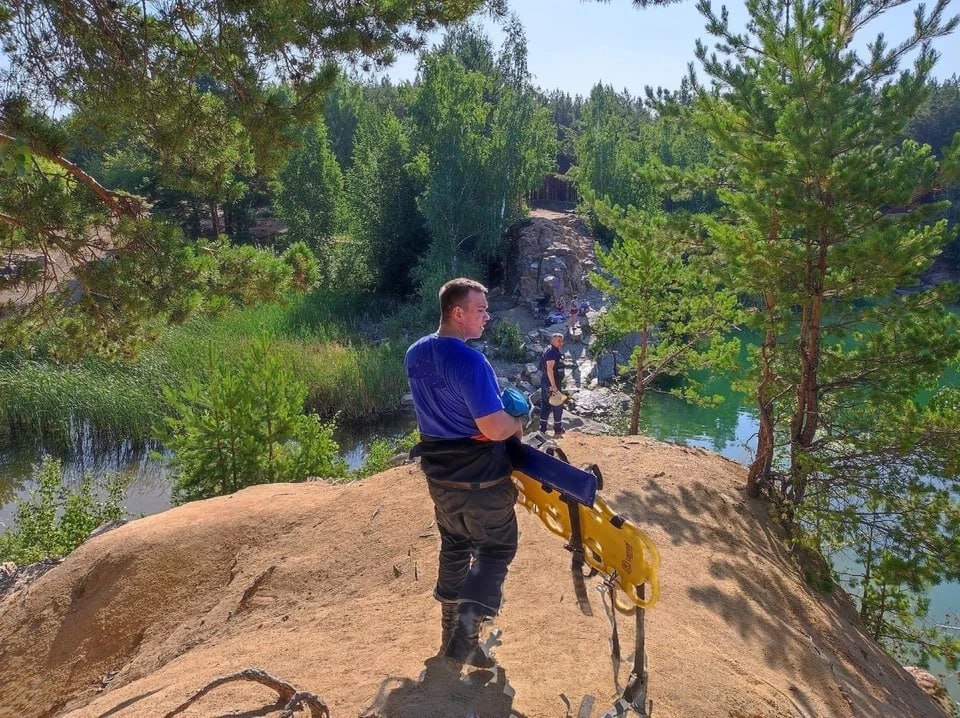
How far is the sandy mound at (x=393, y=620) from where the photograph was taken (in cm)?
347

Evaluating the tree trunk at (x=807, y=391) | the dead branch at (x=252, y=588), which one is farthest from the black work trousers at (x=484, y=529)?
the tree trunk at (x=807, y=391)

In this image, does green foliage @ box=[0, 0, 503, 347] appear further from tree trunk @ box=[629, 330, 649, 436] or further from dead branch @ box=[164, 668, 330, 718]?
tree trunk @ box=[629, 330, 649, 436]

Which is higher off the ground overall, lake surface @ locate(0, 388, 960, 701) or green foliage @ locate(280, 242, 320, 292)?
green foliage @ locate(280, 242, 320, 292)

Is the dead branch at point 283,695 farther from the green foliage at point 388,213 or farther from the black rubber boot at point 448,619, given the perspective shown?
the green foliage at point 388,213

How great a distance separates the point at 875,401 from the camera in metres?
6.70

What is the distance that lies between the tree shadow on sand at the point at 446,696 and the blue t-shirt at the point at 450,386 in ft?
3.69

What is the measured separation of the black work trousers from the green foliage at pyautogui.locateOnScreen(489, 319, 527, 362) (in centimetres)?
1989

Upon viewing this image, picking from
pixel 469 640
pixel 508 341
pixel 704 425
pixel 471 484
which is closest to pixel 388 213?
pixel 508 341

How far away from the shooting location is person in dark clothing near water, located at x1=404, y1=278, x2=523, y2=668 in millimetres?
3285

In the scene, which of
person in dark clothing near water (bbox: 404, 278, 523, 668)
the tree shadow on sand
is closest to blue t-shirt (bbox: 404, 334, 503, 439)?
person in dark clothing near water (bbox: 404, 278, 523, 668)

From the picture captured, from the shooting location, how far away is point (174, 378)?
1611cm

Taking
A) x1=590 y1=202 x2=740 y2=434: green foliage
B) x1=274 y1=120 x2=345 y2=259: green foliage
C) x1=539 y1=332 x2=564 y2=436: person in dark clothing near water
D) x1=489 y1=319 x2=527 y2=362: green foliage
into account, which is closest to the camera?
x1=539 y1=332 x2=564 y2=436: person in dark clothing near water

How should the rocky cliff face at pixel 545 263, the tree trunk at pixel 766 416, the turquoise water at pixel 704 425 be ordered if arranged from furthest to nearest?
the rocky cliff face at pixel 545 263 → the turquoise water at pixel 704 425 → the tree trunk at pixel 766 416

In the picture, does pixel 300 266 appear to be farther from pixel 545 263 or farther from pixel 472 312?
pixel 545 263
